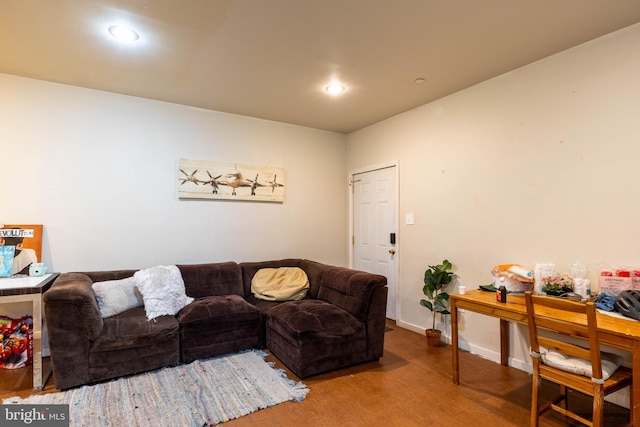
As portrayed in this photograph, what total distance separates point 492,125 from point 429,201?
99cm

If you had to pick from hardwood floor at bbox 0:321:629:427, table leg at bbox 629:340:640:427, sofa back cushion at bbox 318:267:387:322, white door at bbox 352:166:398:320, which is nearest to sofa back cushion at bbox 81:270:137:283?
hardwood floor at bbox 0:321:629:427

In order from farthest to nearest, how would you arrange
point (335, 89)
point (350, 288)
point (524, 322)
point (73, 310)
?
point (335, 89) < point (350, 288) < point (73, 310) < point (524, 322)

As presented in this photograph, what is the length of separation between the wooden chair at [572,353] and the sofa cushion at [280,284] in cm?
224

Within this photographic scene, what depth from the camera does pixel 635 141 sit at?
2.18 metres

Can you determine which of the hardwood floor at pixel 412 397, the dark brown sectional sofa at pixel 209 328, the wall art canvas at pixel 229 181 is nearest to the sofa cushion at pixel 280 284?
the dark brown sectional sofa at pixel 209 328

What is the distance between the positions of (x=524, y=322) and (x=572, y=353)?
36 centimetres

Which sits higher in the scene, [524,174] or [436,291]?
[524,174]

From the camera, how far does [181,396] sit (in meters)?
A: 2.32

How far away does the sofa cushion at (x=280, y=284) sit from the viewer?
11.6 feet

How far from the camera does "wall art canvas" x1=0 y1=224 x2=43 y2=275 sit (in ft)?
9.36

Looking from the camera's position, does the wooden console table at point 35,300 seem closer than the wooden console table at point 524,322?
No

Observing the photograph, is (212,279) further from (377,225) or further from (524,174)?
(524,174)

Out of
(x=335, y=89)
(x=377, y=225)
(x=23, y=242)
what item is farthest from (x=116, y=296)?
(x=377, y=225)

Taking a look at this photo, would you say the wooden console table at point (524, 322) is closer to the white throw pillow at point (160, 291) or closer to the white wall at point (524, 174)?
the white wall at point (524, 174)
